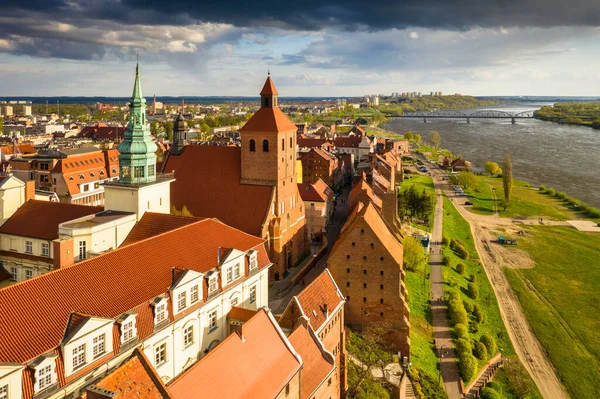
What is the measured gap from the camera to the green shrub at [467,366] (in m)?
38.1

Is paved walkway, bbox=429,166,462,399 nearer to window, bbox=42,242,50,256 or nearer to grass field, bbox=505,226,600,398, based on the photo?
grass field, bbox=505,226,600,398

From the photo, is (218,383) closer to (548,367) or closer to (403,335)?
(403,335)

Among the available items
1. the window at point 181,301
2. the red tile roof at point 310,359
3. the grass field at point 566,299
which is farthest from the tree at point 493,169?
the window at point 181,301

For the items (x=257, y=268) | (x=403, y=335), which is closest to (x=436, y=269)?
(x=403, y=335)

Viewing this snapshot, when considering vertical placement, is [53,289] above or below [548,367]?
above

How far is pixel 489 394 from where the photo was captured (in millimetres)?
36531

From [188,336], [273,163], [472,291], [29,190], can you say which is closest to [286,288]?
[273,163]

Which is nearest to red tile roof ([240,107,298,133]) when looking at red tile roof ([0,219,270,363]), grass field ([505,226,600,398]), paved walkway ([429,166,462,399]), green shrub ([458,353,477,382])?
red tile roof ([0,219,270,363])

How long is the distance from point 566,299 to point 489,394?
24.0m

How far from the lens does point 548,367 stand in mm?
41750

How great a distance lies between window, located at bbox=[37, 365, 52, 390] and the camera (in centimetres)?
1820

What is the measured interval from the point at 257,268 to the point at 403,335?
44.7ft

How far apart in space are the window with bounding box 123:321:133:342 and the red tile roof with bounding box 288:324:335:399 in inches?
304

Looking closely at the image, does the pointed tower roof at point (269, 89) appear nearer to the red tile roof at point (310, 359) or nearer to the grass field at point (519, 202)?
the red tile roof at point (310, 359)
